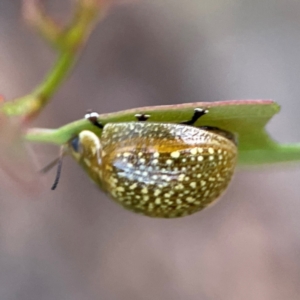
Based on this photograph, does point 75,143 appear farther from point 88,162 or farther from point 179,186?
point 179,186

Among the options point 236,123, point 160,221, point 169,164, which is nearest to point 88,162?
point 169,164

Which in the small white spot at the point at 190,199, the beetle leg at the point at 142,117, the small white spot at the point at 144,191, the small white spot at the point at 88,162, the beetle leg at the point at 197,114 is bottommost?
the small white spot at the point at 190,199

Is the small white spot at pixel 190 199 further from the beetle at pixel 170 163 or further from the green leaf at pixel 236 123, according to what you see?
the green leaf at pixel 236 123

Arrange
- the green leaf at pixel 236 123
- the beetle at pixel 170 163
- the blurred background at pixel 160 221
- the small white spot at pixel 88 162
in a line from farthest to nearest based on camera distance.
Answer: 1. the blurred background at pixel 160 221
2. the small white spot at pixel 88 162
3. the beetle at pixel 170 163
4. the green leaf at pixel 236 123

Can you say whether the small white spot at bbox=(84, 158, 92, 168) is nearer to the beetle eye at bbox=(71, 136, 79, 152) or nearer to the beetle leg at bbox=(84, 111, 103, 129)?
the beetle eye at bbox=(71, 136, 79, 152)

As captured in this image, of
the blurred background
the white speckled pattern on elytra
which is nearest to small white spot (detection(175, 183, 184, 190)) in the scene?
the white speckled pattern on elytra

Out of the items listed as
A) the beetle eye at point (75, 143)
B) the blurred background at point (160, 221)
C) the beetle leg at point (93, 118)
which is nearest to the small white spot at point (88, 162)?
the beetle eye at point (75, 143)
